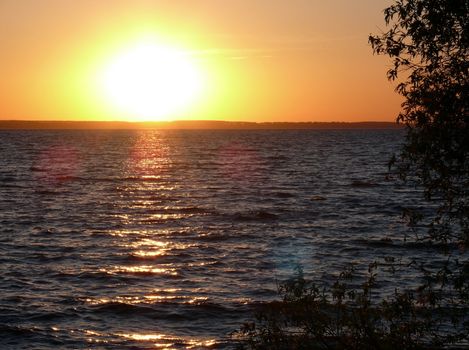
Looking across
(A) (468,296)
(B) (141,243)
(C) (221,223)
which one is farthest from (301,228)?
(A) (468,296)

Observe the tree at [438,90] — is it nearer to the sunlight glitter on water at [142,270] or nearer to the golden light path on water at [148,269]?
the golden light path on water at [148,269]

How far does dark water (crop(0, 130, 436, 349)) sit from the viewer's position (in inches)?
861

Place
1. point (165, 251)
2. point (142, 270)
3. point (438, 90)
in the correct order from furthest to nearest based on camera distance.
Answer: point (165, 251)
point (142, 270)
point (438, 90)

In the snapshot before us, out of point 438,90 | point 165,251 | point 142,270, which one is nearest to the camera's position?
point 438,90

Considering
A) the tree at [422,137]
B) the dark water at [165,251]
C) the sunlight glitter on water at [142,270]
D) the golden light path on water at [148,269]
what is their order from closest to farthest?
the tree at [422,137] < the golden light path on water at [148,269] < the dark water at [165,251] < the sunlight glitter on water at [142,270]

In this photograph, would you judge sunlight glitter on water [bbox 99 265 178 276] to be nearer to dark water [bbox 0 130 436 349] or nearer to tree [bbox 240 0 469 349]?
dark water [bbox 0 130 436 349]

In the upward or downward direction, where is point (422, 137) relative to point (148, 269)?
upward

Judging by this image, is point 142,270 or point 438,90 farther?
point 142,270

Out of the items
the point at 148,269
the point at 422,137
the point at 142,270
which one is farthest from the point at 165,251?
the point at 422,137

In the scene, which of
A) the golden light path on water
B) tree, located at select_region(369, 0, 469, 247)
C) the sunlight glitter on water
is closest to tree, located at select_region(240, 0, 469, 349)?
tree, located at select_region(369, 0, 469, 247)

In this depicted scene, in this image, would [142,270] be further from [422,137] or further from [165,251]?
[422,137]

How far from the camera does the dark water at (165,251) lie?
71.7 feet

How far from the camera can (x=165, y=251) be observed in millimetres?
33688

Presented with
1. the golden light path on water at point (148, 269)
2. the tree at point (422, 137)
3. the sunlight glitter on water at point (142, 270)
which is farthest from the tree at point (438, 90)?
the sunlight glitter on water at point (142, 270)
